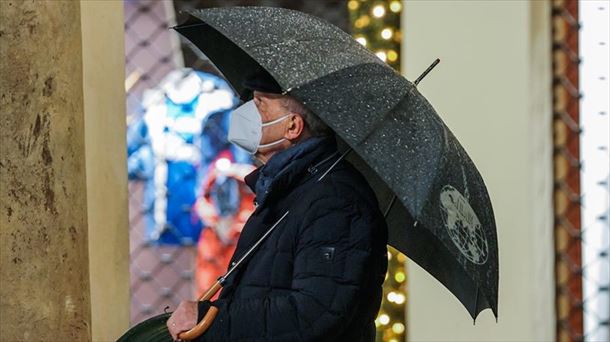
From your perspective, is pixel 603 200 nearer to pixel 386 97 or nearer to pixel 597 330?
pixel 597 330

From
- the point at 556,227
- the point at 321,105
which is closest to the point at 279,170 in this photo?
the point at 321,105

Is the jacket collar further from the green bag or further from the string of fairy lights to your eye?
the string of fairy lights

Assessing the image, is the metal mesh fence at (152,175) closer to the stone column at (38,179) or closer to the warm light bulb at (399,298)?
the warm light bulb at (399,298)

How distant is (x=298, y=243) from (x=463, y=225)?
1.24ft

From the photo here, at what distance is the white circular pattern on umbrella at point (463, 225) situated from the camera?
341 centimetres

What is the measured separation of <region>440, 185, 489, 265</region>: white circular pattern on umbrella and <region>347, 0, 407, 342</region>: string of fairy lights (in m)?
2.44

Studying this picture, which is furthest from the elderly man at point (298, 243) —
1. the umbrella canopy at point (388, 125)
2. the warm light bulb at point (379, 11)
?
the warm light bulb at point (379, 11)

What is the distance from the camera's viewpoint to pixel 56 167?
13.7 ft

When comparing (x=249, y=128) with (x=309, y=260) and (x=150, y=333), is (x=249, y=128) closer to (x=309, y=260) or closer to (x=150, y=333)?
(x=309, y=260)

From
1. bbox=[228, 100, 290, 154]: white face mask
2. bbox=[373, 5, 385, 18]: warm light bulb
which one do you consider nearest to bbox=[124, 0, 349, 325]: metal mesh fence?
bbox=[373, 5, 385, 18]: warm light bulb

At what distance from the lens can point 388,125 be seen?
3463 mm

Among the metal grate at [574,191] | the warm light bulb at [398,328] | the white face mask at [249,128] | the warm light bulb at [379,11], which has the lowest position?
the warm light bulb at [398,328]

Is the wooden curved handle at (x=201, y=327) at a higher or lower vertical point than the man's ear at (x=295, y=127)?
lower

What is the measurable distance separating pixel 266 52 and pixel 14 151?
941mm
